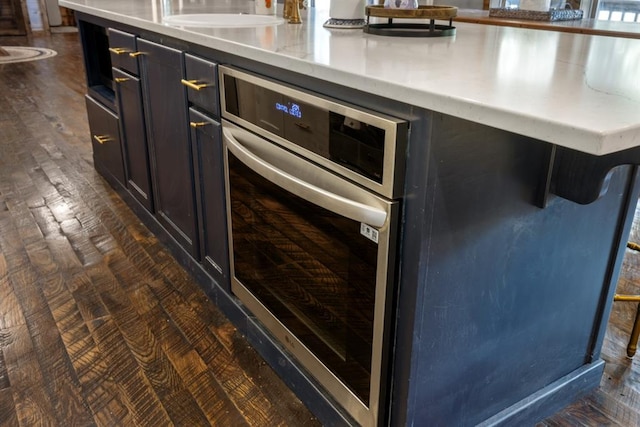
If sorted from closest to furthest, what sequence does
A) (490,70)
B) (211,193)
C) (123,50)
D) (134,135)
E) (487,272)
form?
(490,70), (487,272), (211,193), (123,50), (134,135)

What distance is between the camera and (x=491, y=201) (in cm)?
107

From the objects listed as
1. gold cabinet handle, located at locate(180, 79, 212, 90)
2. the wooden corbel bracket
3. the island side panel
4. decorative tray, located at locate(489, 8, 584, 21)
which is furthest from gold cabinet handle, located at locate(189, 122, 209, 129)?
decorative tray, located at locate(489, 8, 584, 21)

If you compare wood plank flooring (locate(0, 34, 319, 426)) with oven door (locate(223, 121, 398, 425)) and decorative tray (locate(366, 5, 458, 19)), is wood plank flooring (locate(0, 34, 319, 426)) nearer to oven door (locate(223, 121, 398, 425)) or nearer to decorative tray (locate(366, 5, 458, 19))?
oven door (locate(223, 121, 398, 425))

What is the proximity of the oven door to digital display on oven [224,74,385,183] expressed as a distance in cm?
5

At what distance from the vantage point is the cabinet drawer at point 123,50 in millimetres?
2137

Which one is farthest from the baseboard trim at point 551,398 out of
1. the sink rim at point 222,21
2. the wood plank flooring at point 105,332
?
the sink rim at point 222,21

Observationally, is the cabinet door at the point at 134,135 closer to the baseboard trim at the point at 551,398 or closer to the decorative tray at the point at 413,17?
the decorative tray at the point at 413,17

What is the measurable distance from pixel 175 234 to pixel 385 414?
126 cm

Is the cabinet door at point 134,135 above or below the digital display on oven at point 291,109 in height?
below

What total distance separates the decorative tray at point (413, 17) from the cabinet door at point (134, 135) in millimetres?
1042

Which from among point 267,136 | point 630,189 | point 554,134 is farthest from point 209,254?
point 554,134

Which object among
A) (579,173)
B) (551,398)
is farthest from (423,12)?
(551,398)

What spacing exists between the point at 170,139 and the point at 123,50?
1.62 feet

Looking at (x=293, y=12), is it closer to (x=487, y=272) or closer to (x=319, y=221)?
(x=319, y=221)
